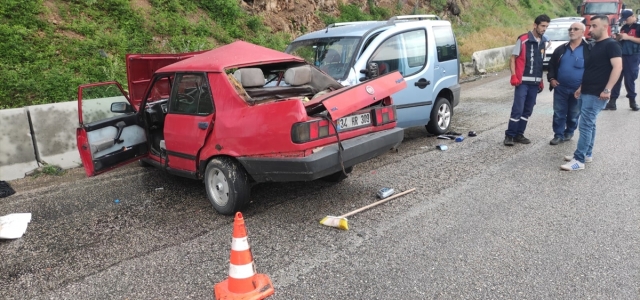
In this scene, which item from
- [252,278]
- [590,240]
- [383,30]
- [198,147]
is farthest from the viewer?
[383,30]

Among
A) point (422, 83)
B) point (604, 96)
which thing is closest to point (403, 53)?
A: point (422, 83)

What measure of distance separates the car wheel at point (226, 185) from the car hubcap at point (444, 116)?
412cm

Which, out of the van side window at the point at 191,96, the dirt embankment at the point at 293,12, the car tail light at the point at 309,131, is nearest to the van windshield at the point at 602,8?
the dirt embankment at the point at 293,12

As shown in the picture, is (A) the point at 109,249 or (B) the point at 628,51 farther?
(B) the point at 628,51

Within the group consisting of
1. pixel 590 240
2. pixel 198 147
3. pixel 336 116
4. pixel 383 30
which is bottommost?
pixel 590 240

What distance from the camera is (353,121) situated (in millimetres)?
4555

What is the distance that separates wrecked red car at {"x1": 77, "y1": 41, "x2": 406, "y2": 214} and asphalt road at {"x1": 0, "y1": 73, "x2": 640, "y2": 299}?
1.45 ft

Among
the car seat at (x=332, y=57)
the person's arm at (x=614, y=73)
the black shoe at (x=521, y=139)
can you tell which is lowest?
the black shoe at (x=521, y=139)

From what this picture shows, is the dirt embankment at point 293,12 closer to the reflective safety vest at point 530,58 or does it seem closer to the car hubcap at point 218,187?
the reflective safety vest at point 530,58

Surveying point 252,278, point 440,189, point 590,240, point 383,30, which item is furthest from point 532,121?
point 252,278

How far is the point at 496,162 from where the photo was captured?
585cm

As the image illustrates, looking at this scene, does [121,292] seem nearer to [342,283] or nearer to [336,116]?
[342,283]

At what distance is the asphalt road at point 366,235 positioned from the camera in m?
3.14

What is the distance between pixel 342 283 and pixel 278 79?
310 centimetres
